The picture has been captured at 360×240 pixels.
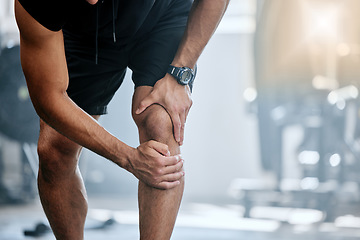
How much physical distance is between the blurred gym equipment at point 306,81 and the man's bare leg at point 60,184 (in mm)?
1969

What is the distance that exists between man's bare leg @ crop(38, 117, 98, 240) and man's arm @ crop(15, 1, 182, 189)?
10.4 inches

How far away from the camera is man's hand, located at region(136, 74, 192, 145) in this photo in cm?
108

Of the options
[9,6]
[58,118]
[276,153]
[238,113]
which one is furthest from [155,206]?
[9,6]

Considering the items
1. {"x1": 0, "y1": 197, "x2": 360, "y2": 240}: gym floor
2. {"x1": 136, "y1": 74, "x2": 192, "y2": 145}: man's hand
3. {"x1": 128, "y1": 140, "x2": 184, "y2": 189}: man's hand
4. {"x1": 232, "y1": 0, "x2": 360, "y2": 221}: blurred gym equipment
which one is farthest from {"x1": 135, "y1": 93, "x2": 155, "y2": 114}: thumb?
{"x1": 232, "y1": 0, "x2": 360, "y2": 221}: blurred gym equipment

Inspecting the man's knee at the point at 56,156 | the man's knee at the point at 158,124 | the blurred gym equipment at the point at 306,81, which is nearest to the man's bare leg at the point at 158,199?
the man's knee at the point at 158,124

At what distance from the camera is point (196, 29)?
1.11m

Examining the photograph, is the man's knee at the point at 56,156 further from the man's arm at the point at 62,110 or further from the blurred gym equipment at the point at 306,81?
the blurred gym equipment at the point at 306,81

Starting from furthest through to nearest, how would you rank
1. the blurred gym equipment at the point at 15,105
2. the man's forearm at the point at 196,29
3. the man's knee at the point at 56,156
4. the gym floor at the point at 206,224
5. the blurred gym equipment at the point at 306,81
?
1. the blurred gym equipment at the point at 306,81
2. the blurred gym equipment at the point at 15,105
3. the gym floor at the point at 206,224
4. the man's knee at the point at 56,156
5. the man's forearm at the point at 196,29

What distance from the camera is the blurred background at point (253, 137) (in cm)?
287

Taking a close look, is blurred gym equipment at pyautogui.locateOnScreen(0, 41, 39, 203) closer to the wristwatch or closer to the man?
the man

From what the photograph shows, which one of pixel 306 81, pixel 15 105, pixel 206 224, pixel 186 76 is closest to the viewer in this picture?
pixel 186 76

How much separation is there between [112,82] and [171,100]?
0.23 metres

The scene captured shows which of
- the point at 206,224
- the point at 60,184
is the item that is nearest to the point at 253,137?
the point at 206,224

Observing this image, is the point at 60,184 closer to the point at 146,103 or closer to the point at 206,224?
the point at 146,103
